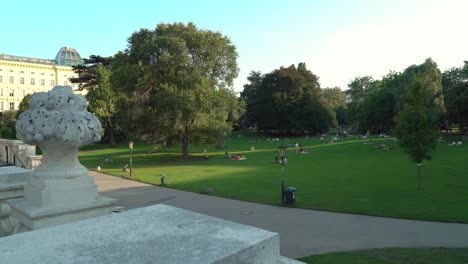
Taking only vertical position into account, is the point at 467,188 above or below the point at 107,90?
below

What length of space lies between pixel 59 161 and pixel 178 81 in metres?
30.6

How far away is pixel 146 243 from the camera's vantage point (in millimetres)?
2246

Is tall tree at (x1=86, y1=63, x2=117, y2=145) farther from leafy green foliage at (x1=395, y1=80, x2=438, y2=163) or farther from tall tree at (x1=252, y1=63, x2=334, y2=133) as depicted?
leafy green foliage at (x1=395, y1=80, x2=438, y2=163)

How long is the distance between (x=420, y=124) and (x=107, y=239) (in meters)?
19.9

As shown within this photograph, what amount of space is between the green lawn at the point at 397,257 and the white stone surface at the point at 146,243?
735 cm

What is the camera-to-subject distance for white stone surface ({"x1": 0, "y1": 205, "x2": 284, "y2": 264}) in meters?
2.02

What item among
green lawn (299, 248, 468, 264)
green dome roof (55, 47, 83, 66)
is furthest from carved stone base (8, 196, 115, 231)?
green dome roof (55, 47, 83, 66)

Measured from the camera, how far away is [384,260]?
Result: 29.2 feet

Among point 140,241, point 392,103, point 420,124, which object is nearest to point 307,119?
point 392,103

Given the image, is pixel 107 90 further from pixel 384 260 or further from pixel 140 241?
pixel 140 241

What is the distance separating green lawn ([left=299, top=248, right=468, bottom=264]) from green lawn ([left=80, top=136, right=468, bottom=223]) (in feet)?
13.0

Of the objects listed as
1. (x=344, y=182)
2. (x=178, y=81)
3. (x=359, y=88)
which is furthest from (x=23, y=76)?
(x=344, y=182)

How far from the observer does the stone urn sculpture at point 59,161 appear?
13.4 ft

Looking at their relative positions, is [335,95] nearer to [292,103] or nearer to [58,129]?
[292,103]
